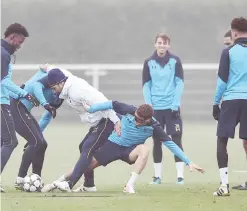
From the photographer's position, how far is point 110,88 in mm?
28078

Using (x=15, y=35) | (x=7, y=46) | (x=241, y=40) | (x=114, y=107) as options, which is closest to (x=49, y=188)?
(x=114, y=107)

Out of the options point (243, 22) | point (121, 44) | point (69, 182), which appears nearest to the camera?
point (243, 22)

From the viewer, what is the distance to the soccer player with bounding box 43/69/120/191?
11.5 metres

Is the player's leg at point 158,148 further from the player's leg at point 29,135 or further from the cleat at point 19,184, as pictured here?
the cleat at point 19,184

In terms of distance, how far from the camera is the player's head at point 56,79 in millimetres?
11492

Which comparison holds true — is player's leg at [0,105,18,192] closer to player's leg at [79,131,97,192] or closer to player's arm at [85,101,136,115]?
player's leg at [79,131,97,192]

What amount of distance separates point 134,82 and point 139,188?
1609 cm

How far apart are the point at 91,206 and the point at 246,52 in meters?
2.46

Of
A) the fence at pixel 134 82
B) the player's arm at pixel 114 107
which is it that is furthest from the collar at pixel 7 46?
the fence at pixel 134 82

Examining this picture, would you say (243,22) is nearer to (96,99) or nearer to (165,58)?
(96,99)

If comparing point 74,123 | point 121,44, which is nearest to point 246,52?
point 74,123

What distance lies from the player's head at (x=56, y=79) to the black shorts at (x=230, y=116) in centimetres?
195

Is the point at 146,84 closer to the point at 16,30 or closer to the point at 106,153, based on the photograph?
the point at 106,153

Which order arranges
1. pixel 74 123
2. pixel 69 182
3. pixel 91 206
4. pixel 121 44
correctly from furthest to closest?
pixel 121 44 → pixel 74 123 → pixel 69 182 → pixel 91 206
